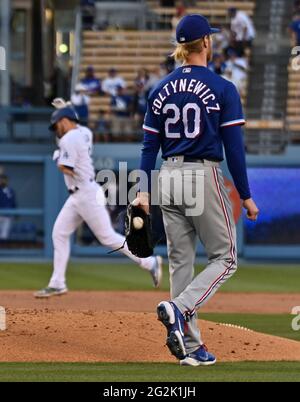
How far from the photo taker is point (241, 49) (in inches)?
919

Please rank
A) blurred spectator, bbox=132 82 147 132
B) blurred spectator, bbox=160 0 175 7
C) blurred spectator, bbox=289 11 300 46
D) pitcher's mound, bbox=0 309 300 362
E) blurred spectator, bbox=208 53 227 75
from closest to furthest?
1. pitcher's mound, bbox=0 309 300 362
2. blurred spectator, bbox=132 82 147 132
3. blurred spectator, bbox=208 53 227 75
4. blurred spectator, bbox=289 11 300 46
5. blurred spectator, bbox=160 0 175 7

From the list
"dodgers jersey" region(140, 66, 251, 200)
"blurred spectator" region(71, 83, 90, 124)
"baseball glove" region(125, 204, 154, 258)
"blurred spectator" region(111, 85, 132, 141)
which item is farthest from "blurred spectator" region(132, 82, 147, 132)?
"dodgers jersey" region(140, 66, 251, 200)

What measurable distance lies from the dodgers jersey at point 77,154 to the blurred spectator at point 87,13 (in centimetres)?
1330

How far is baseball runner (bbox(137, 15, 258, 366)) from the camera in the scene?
282 inches

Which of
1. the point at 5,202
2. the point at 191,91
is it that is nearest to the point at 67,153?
the point at 191,91

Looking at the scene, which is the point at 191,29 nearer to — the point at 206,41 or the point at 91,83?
the point at 206,41

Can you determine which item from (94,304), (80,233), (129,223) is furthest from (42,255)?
(129,223)

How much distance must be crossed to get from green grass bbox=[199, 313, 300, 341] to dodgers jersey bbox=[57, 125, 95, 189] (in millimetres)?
2210

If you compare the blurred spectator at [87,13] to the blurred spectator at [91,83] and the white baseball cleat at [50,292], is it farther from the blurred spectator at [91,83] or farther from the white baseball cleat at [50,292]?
the white baseball cleat at [50,292]

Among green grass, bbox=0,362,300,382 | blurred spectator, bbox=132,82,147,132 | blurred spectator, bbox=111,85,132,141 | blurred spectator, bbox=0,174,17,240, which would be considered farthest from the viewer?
blurred spectator, bbox=132,82,147,132

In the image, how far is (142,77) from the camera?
22.2 metres

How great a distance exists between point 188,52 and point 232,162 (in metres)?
0.77

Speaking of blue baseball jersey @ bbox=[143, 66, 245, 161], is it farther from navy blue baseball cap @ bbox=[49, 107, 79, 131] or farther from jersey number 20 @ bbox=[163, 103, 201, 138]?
navy blue baseball cap @ bbox=[49, 107, 79, 131]
